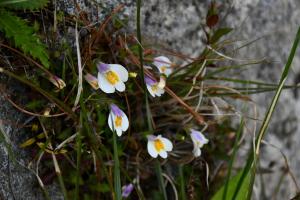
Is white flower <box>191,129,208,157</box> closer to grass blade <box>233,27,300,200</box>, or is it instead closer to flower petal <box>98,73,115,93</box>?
grass blade <box>233,27,300,200</box>

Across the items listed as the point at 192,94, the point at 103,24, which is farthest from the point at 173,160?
the point at 103,24

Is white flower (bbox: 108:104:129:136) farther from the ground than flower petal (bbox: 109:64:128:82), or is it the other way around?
flower petal (bbox: 109:64:128:82)

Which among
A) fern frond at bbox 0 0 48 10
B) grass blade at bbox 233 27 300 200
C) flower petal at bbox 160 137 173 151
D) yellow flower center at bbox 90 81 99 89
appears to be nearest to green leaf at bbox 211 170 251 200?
grass blade at bbox 233 27 300 200

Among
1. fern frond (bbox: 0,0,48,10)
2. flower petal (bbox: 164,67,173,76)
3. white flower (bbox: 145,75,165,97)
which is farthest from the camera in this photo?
flower petal (bbox: 164,67,173,76)

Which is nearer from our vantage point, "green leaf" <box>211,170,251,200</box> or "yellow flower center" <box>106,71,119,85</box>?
"yellow flower center" <box>106,71,119,85</box>

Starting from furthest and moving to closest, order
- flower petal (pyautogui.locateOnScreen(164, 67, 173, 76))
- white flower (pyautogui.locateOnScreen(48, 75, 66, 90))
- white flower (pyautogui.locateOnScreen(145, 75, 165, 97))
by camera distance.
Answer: flower petal (pyautogui.locateOnScreen(164, 67, 173, 76)), white flower (pyautogui.locateOnScreen(145, 75, 165, 97)), white flower (pyautogui.locateOnScreen(48, 75, 66, 90))

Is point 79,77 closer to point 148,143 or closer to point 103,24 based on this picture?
point 103,24

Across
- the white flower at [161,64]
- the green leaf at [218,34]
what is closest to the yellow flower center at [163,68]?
the white flower at [161,64]

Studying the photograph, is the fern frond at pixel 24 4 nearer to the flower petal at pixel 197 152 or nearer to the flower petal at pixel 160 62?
the flower petal at pixel 160 62
